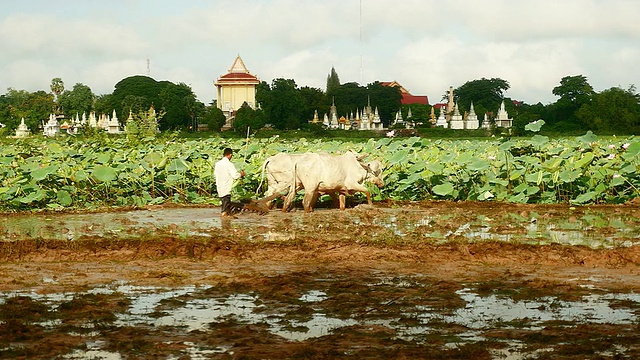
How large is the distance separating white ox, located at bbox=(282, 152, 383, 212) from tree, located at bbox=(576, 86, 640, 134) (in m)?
49.6

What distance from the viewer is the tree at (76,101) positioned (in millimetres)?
102500

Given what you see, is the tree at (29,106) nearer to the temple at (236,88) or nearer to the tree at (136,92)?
the tree at (136,92)

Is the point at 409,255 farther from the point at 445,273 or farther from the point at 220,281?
the point at 220,281

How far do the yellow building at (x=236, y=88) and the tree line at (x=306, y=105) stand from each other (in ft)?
5.27

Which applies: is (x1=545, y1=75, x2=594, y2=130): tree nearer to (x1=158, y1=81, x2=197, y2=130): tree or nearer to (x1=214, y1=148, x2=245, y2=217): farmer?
(x1=158, y1=81, x2=197, y2=130): tree

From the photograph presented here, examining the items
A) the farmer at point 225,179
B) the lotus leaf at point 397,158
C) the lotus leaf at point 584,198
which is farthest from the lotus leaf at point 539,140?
the farmer at point 225,179

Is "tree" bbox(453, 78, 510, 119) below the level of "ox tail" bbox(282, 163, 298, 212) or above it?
above

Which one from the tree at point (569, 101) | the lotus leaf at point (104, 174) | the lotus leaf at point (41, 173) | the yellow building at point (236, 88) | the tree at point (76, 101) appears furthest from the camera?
the tree at point (76, 101)

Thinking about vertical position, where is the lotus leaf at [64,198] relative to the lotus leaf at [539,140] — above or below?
below

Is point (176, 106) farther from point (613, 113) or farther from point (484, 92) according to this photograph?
point (613, 113)

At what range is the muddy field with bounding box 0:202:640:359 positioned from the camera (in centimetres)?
536

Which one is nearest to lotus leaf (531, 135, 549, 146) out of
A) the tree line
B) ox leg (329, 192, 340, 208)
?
ox leg (329, 192, 340, 208)

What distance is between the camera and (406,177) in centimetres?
1559

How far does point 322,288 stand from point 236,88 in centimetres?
8638
